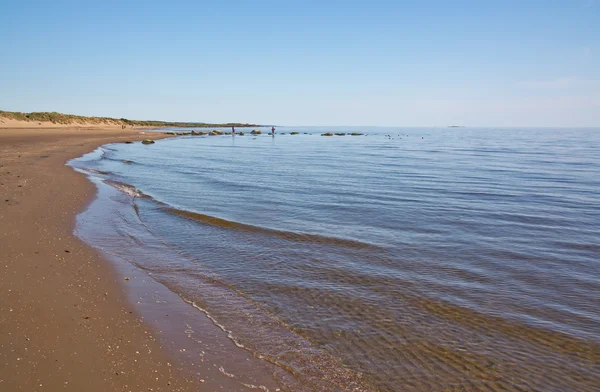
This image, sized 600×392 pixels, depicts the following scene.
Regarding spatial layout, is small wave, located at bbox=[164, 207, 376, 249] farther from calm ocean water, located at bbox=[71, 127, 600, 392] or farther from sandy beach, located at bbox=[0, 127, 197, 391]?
sandy beach, located at bbox=[0, 127, 197, 391]

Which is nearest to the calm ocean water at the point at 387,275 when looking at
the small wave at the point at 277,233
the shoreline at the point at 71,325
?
the small wave at the point at 277,233

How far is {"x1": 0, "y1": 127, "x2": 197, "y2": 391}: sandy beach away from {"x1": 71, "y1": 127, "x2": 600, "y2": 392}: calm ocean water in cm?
116

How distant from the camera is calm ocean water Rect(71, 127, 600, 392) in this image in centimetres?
585

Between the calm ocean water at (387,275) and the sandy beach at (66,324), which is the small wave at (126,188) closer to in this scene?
the calm ocean water at (387,275)

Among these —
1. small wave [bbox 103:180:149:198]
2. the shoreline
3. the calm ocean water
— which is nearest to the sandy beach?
the shoreline

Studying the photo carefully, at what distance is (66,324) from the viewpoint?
19.9 feet

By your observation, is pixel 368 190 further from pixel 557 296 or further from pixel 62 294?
pixel 62 294

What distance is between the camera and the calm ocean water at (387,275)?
19.2ft

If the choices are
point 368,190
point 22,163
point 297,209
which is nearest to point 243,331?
point 297,209

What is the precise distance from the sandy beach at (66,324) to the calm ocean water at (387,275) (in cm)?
116

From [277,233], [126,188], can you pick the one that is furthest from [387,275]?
[126,188]

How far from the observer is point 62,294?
712 cm

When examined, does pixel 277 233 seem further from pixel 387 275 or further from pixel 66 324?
pixel 66 324

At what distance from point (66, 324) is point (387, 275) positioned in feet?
21.4
